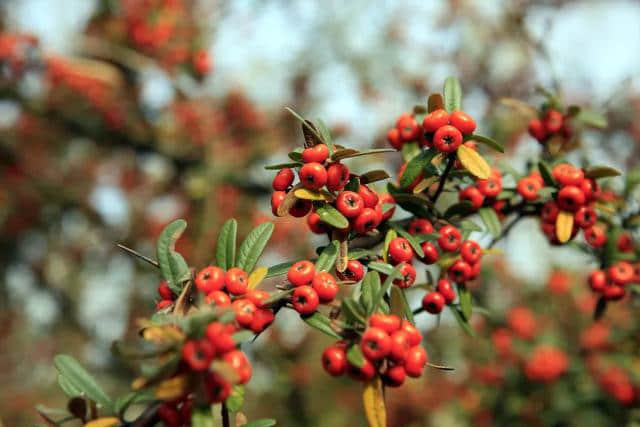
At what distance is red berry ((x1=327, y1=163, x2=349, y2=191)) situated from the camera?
1.32m

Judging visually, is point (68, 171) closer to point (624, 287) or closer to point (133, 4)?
point (133, 4)

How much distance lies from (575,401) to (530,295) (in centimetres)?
315

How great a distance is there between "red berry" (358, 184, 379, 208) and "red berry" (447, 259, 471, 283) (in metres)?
0.34

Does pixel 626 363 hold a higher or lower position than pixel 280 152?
lower

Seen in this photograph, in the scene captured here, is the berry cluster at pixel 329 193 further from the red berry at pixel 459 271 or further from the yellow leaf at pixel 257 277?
the red berry at pixel 459 271

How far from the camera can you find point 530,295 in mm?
7316

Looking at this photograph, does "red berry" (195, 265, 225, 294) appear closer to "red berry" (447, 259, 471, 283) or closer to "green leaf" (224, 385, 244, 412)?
"green leaf" (224, 385, 244, 412)

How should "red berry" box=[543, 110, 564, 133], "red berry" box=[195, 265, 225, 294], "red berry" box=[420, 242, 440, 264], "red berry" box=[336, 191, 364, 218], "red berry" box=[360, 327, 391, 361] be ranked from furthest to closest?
"red berry" box=[543, 110, 564, 133]
"red berry" box=[420, 242, 440, 264]
"red berry" box=[336, 191, 364, 218]
"red berry" box=[195, 265, 225, 294]
"red berry" box=[360, 327, 391, 361]

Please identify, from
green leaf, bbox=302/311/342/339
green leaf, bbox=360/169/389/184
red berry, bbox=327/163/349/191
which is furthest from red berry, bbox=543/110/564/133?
green leaf, bbox=302/311/342/339

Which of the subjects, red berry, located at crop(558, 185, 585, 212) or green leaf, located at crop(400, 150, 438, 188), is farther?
red berry, located at crop(558, 185, 585, 212)

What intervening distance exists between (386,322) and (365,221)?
28cm

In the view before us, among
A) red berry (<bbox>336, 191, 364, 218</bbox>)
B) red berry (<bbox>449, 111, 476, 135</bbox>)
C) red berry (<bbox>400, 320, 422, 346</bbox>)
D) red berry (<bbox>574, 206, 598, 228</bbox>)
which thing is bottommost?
red berry (<bbox>400, 320, 422, 346</bbox>)

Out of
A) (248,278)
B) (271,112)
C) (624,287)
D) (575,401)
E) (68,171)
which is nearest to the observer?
(248,278)

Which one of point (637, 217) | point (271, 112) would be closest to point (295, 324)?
point (271, 112)
